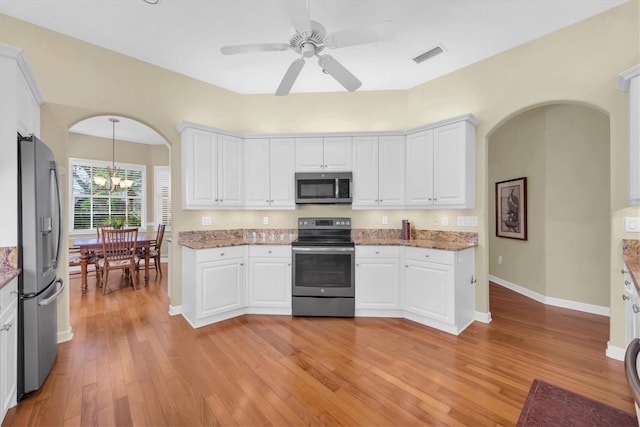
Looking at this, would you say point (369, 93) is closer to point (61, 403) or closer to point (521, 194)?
point (521, 194)

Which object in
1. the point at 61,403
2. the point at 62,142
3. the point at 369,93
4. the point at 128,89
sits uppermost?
the point at 369,93

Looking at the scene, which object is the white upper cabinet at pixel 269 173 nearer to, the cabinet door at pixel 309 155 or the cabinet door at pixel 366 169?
the cabinet door at pixel 309 155

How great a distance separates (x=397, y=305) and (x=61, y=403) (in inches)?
121

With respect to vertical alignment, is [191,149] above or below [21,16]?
below

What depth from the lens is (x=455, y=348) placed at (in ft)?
8.49

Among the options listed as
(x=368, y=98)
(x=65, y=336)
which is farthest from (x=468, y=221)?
(x=65, y=336)

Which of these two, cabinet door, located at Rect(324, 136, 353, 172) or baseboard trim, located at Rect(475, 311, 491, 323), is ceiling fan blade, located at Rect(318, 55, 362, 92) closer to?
cabinet door, located at Rect(324, 136, 353, 172)

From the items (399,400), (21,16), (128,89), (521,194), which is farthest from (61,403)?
(521,194)

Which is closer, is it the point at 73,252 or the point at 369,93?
the point at 369,93

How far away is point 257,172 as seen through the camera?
372cm

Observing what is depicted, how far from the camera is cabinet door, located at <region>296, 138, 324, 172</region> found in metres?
3.68

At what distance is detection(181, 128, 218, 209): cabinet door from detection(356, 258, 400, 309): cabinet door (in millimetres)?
2061

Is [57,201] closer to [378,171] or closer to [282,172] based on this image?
[282,172]

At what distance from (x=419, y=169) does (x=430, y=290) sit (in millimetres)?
1475
